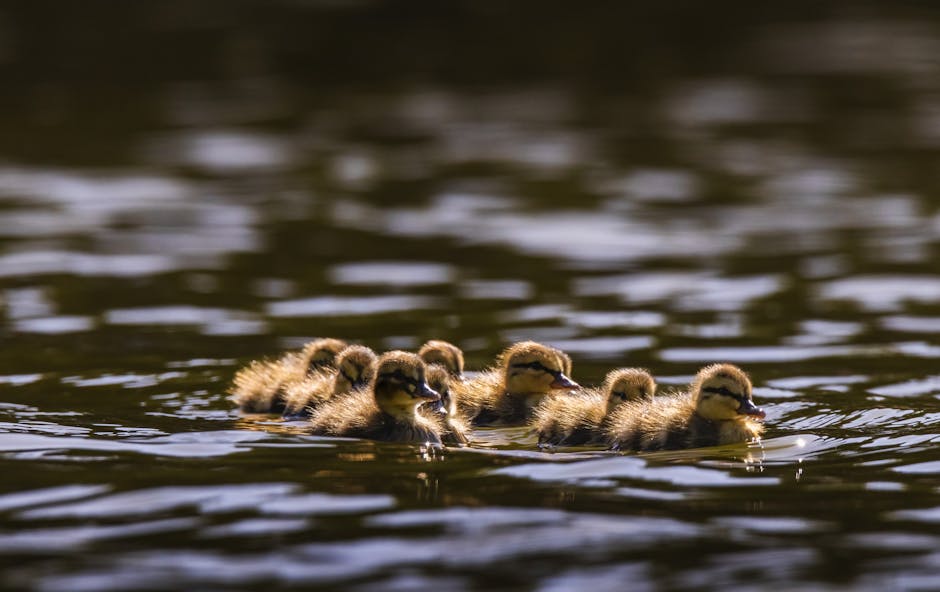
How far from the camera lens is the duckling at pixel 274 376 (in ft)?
31.1

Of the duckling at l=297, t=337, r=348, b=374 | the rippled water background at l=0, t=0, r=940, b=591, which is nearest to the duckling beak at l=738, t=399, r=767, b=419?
the rippled water background at l=0, t=0, r=940, b=591

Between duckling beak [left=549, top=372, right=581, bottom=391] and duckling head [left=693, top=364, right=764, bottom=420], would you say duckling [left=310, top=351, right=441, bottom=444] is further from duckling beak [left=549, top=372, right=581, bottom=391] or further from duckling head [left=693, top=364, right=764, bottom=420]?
duckling head [left=693, top=364, right=764, bottom=420]

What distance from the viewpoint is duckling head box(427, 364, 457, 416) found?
8.79 metres

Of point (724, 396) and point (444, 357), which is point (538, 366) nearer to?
point (444, 357)

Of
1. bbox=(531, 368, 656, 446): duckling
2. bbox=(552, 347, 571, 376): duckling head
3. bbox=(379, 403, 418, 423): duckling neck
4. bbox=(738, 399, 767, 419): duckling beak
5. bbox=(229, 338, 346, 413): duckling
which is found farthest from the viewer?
bbox=(229, 338, 346, 413): duckling

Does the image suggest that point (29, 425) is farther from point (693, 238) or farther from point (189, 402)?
point (693, 238)

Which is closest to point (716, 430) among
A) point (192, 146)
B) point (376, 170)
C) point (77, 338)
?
point (77, 338)

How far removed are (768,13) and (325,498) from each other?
22.6m

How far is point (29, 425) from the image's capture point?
8.77 metres

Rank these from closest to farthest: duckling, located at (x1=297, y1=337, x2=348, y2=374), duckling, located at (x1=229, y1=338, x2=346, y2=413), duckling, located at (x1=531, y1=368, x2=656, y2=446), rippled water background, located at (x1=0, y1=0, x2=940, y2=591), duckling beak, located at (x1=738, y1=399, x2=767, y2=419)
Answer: rippled water background, located at (x1=0, y1=0, x2=940, y2=591)
duckling beak, located at (x1=738, y1=399, x2=767, y2=419)
duckling, located at (x1=531, y1=368, x2=656, y2=446)
duckling, located at (x1=229, y1=338, x2=346, y2=413)
duckling, located at (x1=297, y1=337, x2=348, y2=374)

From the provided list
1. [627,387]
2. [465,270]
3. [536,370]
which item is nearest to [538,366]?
[536,370]

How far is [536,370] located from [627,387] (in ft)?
1.87

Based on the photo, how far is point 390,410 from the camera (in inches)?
334

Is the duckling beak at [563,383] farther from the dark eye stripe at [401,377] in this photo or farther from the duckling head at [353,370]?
the dark eye stripe at [401,377]
